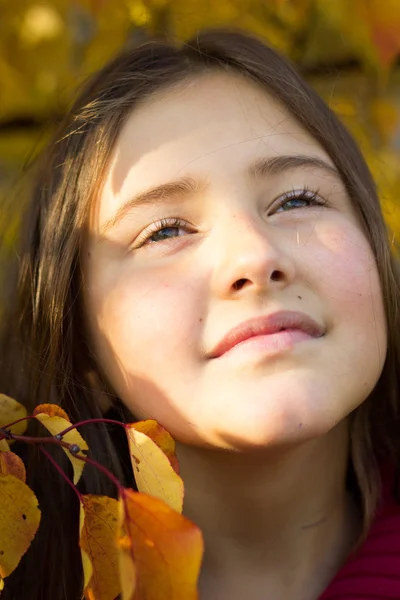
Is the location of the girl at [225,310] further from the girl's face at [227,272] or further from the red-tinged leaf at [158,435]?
the red-tinged leaf at [158,435]

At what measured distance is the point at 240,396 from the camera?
1.02 meters

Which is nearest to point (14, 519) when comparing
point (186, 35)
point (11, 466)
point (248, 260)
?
point (11, 466)

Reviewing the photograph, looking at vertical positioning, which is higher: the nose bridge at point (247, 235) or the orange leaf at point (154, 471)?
the nose bridge at point (247, 235)

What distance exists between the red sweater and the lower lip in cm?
42

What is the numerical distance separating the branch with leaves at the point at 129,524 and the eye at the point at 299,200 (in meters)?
0.43

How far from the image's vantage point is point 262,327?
1053mm

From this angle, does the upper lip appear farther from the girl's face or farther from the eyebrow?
the eyebrow

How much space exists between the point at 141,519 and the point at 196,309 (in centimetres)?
37

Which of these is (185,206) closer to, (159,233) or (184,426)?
(159,233)

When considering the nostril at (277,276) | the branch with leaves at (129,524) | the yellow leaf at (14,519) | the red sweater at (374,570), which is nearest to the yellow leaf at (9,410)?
the branch with leaves at (129,524)

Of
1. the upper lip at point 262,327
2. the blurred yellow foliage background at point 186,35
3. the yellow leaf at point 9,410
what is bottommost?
the yellow leaf at point 9,410

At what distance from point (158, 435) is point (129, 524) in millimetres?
175

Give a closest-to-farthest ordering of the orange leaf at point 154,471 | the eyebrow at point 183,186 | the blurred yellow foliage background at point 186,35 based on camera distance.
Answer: the orange leaf at point 154,471 → the eyebrow at point 183,186 → the blurred yellow foliage background at point 186,35

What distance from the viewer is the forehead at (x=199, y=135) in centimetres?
116
